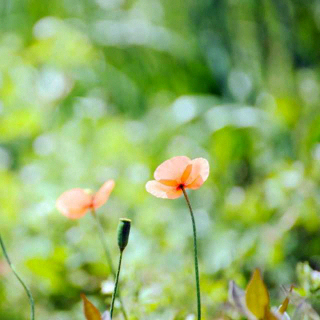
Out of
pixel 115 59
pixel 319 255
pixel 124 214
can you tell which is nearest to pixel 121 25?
pixel 115 59

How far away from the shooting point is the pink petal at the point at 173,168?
48cm

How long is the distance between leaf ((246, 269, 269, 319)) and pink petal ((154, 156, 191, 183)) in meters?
0.11

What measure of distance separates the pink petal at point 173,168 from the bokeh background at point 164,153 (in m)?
0.16

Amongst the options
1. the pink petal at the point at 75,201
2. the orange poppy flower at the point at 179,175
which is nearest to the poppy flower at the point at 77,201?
the pink petal at the point at 75,201

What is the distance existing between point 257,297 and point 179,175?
0.13 meters

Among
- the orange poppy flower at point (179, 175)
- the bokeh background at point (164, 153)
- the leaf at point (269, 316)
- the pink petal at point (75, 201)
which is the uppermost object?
the orange poppy flower at point (179, 175)

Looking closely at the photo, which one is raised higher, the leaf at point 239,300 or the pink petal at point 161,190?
the pink petal at point 161,190

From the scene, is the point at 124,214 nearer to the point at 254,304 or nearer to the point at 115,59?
the point at 254,304

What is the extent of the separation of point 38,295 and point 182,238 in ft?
1.13

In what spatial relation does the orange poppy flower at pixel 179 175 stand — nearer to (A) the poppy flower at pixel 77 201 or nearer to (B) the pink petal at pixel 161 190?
(B) the pink petal at pixel 161 190

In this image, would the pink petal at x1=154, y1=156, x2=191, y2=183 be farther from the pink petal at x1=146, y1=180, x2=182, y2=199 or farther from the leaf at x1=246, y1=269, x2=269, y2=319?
the leaf at x1=246, y1=269, x2=269, y2=319

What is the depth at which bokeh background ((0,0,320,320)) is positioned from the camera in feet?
3.52

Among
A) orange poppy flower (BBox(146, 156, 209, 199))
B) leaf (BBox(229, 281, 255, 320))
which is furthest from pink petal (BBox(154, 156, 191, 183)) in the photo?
leaf (BBox(229, 281, 255, 320))

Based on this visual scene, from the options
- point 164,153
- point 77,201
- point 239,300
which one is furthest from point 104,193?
point 164,153
